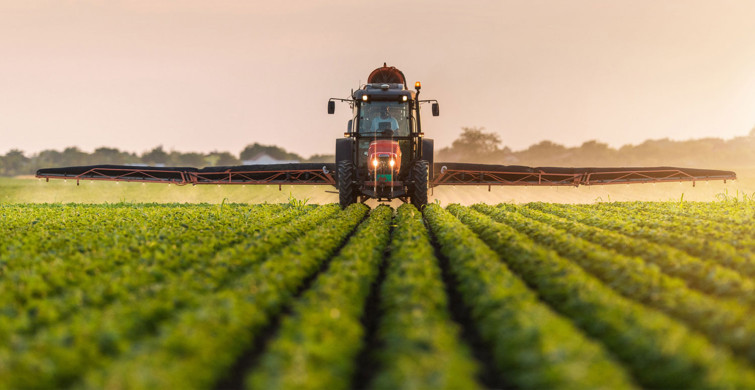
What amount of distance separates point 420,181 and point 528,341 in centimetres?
1282

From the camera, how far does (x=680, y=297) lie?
5.78 meters

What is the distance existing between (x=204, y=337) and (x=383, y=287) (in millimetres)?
2525

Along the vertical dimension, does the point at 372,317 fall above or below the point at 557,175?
below

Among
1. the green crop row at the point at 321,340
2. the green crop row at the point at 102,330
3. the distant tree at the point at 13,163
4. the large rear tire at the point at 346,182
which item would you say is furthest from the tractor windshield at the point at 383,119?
the distant tree at the point at 13,163

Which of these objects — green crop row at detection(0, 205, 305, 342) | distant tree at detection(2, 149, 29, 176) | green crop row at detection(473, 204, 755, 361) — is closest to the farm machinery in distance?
green crop row at detection(0, 205, 305, 342)

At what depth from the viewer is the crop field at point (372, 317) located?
393cm

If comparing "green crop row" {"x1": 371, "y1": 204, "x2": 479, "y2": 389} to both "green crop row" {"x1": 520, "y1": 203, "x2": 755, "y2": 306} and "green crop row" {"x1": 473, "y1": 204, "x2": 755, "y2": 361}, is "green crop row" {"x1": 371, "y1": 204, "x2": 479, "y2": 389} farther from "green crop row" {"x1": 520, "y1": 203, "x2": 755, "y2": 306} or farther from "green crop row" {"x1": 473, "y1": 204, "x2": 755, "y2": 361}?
"green crop row" {"x1": 520, "y1": 203, "x2": 755, "y2": 306}

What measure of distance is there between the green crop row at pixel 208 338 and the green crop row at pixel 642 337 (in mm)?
3168

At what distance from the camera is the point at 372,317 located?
245 inches

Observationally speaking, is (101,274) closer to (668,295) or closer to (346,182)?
(668,295)

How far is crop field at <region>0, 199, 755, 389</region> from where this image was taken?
155 inches

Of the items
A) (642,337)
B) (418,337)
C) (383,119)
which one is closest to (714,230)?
(642,337)

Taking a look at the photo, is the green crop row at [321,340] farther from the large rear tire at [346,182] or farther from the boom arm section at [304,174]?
the boom arm section at [304,174]

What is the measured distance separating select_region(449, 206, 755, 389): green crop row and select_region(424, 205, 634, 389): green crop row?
0.23 m
